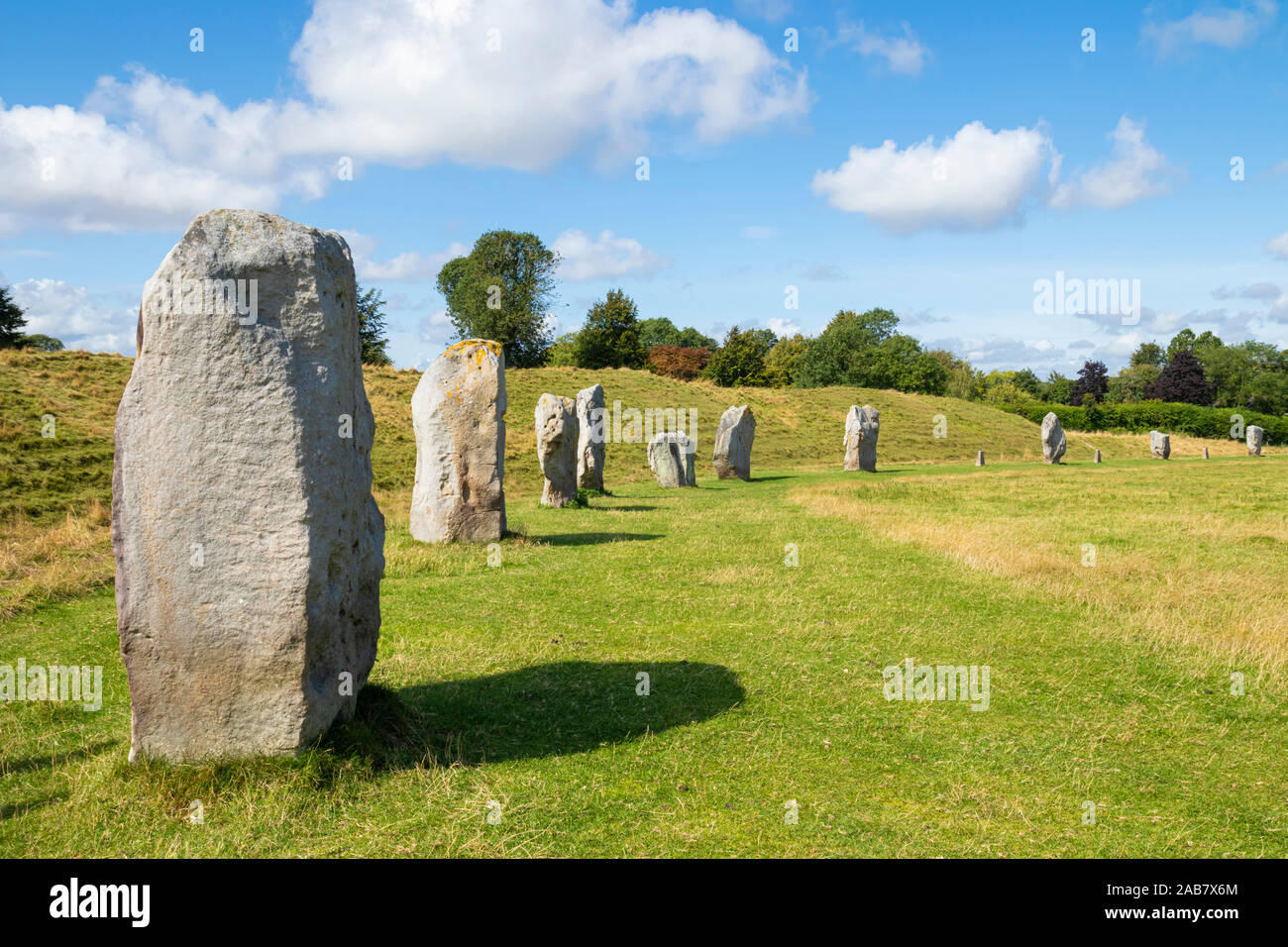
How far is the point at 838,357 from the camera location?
3292 inches

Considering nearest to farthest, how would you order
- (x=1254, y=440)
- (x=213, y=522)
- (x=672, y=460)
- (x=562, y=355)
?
(x=213, y=522) < (x=672, y=460) < (x=1254, y=440) < (x=562, y=355)

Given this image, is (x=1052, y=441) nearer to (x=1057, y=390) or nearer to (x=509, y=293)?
(x=509, y=293)

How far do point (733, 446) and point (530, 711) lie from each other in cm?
2398

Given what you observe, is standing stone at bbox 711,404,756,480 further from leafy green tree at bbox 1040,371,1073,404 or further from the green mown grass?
leafy green tree at bbox 1040,371,1073,404

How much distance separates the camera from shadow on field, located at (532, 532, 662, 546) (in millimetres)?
14789

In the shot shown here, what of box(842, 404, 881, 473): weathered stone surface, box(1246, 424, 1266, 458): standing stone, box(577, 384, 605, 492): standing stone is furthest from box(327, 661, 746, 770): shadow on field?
box(1246, 424, 1266, 458): standing stone

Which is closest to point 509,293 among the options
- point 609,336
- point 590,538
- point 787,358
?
point 609,336

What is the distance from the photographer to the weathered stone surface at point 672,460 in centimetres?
2664

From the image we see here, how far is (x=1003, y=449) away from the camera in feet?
159

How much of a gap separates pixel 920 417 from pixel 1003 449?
8676 millimetres

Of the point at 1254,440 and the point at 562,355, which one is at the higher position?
the point at 562,355

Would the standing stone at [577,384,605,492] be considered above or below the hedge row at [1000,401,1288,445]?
below

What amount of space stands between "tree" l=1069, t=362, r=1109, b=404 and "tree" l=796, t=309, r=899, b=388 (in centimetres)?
2181

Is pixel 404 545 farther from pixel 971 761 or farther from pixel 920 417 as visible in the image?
pixel 920 417
